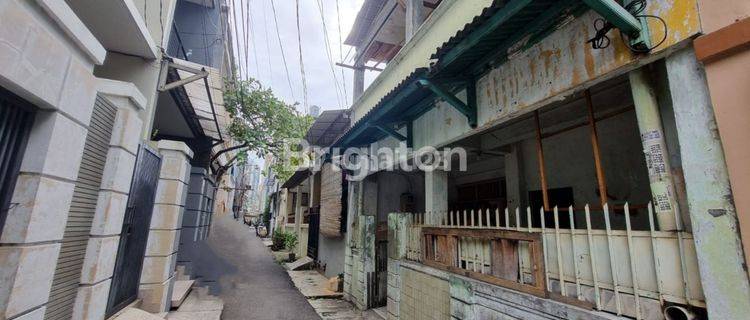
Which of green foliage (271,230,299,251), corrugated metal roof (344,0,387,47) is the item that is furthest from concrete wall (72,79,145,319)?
green foliage (271,230,299,251)

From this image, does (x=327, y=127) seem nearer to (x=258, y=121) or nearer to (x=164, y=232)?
(x=258, y=121)

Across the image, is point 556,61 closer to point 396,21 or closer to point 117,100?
point 117,100

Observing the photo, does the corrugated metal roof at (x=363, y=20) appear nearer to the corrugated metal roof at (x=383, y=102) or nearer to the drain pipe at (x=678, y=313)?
the corrugated metal roof at (x=383, y=102)

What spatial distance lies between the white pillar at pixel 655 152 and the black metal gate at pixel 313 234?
11047 millimetres

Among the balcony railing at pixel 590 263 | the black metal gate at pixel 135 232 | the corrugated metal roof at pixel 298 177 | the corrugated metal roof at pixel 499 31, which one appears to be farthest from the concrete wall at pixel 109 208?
the corrugated metal roof at pixel 298 177

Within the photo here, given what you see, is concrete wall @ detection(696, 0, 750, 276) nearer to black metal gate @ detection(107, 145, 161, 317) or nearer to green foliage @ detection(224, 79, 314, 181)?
black metal gate @ detection(107, 145, 161, 317)

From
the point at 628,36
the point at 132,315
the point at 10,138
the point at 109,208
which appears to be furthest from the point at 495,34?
the point at 132,315

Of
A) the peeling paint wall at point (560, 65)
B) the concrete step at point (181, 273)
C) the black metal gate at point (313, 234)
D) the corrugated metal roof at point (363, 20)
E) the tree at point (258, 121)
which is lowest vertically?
the concrete step at point (181, 273)

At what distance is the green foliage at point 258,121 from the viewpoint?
11.5 metres

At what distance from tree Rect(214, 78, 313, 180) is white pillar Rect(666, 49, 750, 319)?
11064 millimetres

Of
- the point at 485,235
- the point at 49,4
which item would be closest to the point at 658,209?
the point at 485,235

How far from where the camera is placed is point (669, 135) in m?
2.64

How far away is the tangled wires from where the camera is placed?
2.59 meters

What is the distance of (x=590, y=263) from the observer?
299 centimetres
